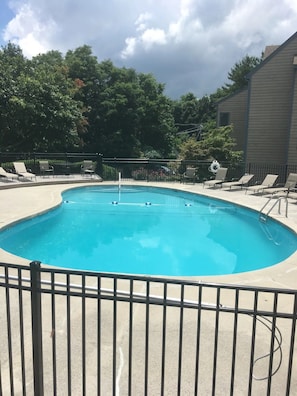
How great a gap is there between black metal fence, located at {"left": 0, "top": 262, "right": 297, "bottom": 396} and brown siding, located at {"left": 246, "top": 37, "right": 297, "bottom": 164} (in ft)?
52.3

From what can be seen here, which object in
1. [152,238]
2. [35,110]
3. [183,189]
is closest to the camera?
[152,238]

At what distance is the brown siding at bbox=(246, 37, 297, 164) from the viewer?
17.8 m

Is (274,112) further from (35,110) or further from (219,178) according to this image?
(35,110)

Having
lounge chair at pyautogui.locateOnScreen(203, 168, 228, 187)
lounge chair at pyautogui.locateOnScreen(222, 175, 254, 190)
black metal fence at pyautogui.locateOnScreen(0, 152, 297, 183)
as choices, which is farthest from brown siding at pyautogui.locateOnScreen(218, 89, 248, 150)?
lounge chair at pyautogui.locateOnScreen(222, 175, 254, 190)

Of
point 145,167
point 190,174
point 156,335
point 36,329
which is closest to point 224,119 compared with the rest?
point 190,174

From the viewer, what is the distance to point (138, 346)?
10.4 ft

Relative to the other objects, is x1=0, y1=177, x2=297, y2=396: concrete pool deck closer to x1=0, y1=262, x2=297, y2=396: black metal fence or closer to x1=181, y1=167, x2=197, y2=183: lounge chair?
x1=0, y1=262, x2=297, y2=396: black metal fence

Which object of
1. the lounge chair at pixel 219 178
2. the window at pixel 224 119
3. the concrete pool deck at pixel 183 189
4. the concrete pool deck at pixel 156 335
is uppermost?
the window at pixel 224 119

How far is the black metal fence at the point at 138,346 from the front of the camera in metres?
2.14

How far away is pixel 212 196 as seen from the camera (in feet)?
47.8

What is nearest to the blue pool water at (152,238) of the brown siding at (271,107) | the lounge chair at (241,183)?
the lounge chair at (241,183)

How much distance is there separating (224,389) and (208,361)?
358 millimetres

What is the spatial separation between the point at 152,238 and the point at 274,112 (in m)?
12.2

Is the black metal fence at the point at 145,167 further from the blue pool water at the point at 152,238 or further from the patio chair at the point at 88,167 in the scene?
the blue pool water at the point at 152,238
